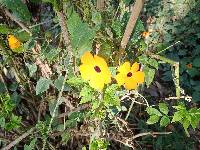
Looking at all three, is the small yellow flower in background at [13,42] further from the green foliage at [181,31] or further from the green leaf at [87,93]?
the green foliage at [181,31]

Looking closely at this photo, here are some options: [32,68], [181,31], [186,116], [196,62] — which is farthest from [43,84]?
[181,31]

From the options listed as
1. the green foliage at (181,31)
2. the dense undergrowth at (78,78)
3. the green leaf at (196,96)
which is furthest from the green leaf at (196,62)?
the dense undergrowth at (78,78)

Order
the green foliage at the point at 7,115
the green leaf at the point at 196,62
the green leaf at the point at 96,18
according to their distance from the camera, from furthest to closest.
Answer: the green leaf at the point at 196,62 → the green foliage at the point at 7,115 → the green leaf at the point at 96,18

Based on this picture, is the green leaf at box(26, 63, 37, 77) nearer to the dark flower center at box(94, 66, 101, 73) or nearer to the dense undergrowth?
the dense undergrowth

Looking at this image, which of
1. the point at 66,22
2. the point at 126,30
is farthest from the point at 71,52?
the point at 126,30

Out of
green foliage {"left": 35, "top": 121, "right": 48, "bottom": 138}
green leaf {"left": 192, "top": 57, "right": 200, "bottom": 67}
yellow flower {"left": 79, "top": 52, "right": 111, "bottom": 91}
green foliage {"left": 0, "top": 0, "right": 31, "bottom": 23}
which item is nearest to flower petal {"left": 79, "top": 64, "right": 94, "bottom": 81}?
yellow flower {"left": 79, "top": 52, "right": 111, "bottom": 91}
